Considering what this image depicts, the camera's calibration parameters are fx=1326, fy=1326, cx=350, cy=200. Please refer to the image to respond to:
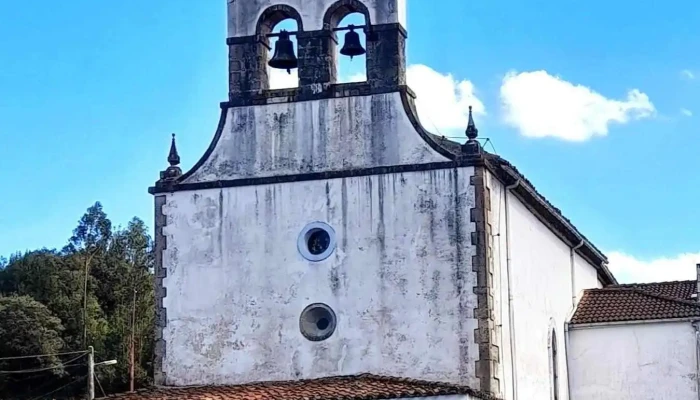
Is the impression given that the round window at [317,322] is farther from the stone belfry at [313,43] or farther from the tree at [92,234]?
the tree at [92,234]

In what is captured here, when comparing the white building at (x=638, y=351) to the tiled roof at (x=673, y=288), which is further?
the tiled roof at (x=673, y=288)

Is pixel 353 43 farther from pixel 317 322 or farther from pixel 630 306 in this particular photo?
pixel 630 306

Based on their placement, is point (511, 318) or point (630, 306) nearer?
point (511, 318)

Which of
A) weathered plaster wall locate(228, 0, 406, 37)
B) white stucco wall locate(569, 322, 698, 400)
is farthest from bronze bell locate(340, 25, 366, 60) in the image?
white stucco wall locate(569, 322, 698, 400)

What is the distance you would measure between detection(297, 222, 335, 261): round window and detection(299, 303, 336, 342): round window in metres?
0.93

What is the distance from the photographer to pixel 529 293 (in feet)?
87.9

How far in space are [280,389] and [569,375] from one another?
8.84 m

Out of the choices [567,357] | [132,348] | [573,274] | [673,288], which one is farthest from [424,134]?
[132,348]

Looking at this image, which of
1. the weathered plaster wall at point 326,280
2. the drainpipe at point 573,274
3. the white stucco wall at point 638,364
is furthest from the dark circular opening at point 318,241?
the drainpipe at point 573,274

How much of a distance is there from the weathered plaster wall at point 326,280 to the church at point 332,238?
0.03 m

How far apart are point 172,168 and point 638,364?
1104cm

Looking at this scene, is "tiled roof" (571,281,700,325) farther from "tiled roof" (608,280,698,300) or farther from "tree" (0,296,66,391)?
"tree" (0,296,66,391)

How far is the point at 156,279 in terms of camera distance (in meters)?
25.8

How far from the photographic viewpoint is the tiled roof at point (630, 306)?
28.9 meters
